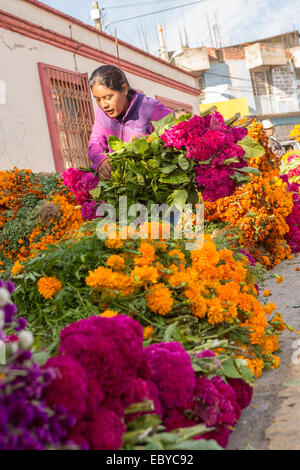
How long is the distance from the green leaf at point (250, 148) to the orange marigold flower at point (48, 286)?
4.26ft

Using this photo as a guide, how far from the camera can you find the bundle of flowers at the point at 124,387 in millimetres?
1015

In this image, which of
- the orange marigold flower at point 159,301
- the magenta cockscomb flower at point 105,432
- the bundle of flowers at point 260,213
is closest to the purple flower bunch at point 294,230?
the bundle of flowers at point 260,213

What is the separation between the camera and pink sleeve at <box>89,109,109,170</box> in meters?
2.89

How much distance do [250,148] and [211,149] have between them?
0.33m

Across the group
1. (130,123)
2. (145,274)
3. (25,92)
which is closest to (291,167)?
(25,92)

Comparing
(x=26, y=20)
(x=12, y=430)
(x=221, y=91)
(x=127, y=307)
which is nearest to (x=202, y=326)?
(x=127, y=307)

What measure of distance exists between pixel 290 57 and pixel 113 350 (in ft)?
118

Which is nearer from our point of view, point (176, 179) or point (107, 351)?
point (107, 351)

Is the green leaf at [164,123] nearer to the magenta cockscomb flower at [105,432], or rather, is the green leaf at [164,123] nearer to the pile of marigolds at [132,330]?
the pile of marigolds at [132,330]

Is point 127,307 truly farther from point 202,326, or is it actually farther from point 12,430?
point 12,430

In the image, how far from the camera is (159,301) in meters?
1.80

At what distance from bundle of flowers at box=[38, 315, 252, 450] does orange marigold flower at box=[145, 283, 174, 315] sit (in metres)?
0.27

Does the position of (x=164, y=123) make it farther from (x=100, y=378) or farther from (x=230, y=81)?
(x=230, y=81)

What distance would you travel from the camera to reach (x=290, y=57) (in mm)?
33000
